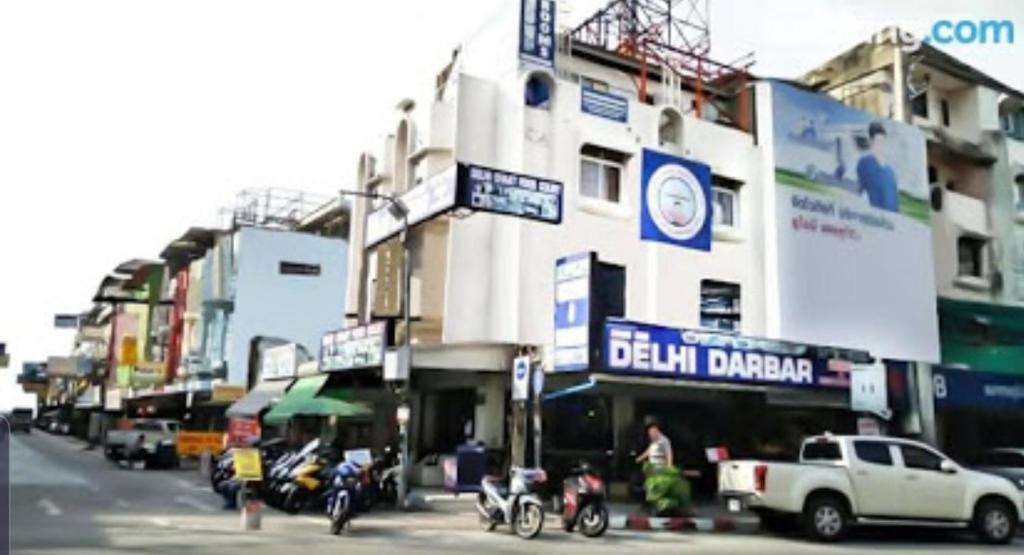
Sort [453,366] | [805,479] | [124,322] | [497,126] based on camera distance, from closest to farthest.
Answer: [805,479] < [453,366] < [497,126] < [124,322]

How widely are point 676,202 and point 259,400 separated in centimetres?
1347

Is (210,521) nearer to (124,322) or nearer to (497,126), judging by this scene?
(497,126)

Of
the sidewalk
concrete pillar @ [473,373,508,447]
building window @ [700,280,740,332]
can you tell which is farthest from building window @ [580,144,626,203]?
the sidewalk

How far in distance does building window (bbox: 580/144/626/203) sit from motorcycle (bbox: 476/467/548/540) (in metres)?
9.66

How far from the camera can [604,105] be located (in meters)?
23.3

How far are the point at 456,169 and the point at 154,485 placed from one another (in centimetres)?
1147

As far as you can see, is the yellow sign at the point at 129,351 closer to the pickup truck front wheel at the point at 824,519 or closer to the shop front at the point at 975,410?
the shop front at the point at 975,410

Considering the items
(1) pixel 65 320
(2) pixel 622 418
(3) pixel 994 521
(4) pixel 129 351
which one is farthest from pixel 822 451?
(1) pixel 65 320

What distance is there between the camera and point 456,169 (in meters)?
19.5

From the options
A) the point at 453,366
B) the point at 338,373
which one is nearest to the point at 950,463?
the point at 453,366

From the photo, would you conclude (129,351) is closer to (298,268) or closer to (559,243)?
(298,268)

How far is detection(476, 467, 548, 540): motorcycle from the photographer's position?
1445 cm

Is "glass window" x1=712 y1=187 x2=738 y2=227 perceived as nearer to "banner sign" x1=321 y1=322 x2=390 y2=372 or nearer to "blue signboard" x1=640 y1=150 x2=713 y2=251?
"blue signboard" x1=640 y1=150 x2=713 y2=251
